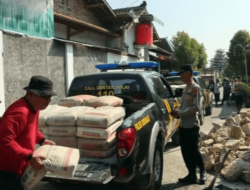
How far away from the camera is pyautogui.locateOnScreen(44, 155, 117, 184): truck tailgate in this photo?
115 inches

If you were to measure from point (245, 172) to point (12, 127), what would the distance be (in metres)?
3.83

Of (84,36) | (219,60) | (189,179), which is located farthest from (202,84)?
(219,60)

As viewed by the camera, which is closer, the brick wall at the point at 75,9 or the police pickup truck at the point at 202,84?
the police pickup truck at the point at 202,84

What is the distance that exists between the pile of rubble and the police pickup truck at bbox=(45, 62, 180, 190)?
3.58 feet

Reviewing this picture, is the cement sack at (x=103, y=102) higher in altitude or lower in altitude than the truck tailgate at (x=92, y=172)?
higher

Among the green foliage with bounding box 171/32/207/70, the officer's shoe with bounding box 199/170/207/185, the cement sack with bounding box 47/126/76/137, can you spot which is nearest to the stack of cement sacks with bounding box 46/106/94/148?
the cement sack with bounding box 47/126/76/137

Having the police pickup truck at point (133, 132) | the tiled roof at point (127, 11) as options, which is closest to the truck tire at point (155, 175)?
the police pickup truck at point (133, 132)

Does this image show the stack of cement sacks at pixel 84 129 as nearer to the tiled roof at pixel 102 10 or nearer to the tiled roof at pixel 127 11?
the tiled roof at pixel 102 10

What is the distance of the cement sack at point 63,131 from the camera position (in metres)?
3.42

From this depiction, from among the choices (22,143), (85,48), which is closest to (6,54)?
(85,48)

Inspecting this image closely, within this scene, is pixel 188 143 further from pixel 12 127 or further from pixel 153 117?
pixel 12 127

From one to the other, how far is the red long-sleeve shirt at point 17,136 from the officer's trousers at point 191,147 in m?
2.74

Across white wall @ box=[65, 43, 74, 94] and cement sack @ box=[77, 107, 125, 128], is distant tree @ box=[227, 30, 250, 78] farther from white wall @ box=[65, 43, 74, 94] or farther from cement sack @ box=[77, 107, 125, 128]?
cement sack @ box=[77, 107, 125, 128]

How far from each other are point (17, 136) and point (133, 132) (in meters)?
1.34
